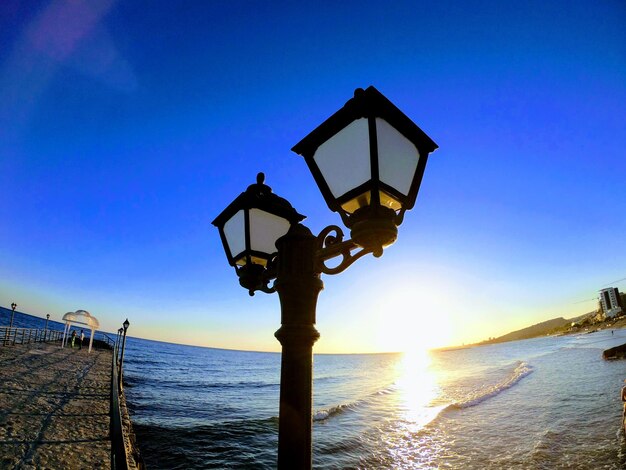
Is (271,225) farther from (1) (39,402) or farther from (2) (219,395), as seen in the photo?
(2) (219,395)

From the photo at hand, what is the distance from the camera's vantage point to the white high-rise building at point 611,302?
329 ft

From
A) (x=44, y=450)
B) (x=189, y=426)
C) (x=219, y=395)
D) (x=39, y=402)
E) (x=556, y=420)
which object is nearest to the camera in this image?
(x=44, y=450)

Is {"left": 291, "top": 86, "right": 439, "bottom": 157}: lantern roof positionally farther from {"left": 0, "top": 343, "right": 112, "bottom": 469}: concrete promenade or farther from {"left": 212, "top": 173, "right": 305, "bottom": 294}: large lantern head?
Answer: {"left": 0, "top": 343, "right": 112, "bottom": 469}: concrete promenade

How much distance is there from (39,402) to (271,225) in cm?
1324

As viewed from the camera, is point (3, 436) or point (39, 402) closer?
point (3, 436)

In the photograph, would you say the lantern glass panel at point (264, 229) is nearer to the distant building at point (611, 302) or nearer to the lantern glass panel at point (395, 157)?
the lantern glass panel at point (395, 157)

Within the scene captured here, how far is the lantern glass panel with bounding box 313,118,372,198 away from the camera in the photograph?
1.73m

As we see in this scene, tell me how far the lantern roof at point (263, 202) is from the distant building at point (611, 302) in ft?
449

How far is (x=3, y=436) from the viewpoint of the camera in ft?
24.0

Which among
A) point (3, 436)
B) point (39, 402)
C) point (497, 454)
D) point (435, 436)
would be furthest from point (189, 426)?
point (497, 454)

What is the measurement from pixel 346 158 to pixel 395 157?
286 mm

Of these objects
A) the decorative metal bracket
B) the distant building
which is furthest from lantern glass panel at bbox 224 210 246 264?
the distant building

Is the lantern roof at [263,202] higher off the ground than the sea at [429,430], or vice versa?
the lantern roof at [263,202]

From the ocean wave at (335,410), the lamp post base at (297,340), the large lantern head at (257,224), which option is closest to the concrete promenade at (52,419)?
the large lantern head at (257,224)
